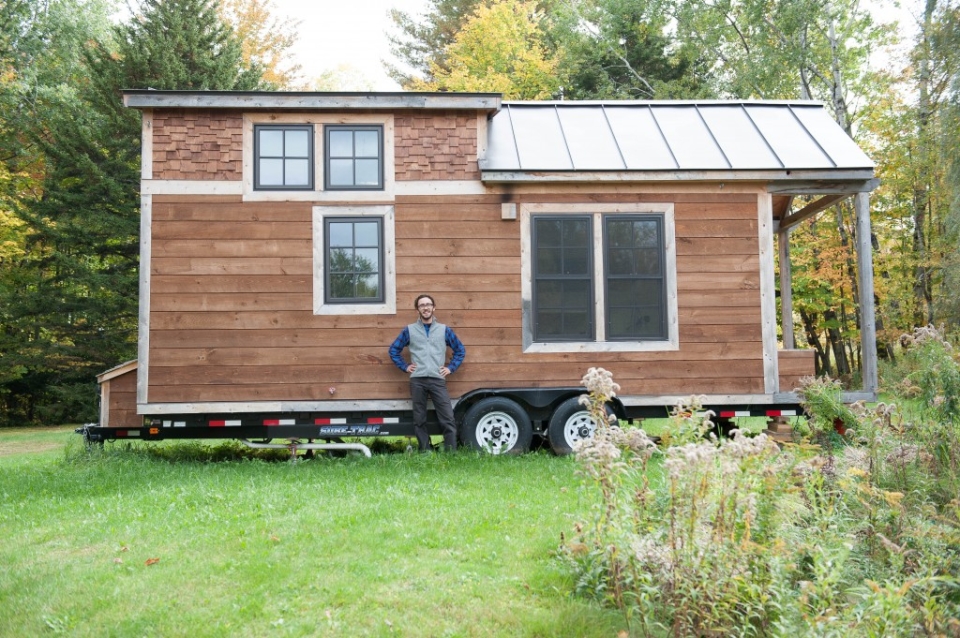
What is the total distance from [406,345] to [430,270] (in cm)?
98

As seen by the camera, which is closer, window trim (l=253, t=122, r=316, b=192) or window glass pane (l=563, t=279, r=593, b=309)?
window trim (l=253, t=122, r=316, b=192)

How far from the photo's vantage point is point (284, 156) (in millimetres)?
9727

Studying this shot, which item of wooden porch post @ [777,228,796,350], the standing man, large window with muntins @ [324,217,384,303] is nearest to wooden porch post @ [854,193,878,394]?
wooden porch post @ [777,228,796,350]

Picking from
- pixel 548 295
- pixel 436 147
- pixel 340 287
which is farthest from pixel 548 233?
pixel 340 287

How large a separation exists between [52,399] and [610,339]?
1848cm

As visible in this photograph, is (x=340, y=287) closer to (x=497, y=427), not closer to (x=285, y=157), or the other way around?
(x=285, y=157)

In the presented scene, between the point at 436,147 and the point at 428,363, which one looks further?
the point at 436,147

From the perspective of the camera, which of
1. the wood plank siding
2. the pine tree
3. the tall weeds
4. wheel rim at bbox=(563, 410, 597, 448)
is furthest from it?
the pine tree

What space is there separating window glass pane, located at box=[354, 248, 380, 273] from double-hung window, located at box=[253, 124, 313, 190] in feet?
3.41

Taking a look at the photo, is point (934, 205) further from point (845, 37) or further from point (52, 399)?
point (52, 399)

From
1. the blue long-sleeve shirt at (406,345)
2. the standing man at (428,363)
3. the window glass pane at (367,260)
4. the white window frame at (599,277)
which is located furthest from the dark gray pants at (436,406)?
the window glass pane at (367,260)

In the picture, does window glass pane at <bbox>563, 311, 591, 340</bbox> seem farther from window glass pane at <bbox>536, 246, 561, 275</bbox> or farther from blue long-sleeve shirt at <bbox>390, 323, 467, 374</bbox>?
blue long-sleeve shirt at <bbox>390, 323, 467, 374</bbox>

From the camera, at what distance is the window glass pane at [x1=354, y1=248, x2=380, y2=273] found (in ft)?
31.6

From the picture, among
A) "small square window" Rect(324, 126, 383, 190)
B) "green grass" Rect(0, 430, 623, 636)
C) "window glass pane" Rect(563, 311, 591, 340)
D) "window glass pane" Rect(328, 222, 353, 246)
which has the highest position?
"small square window" Rect(324, 126, 383, 190)
